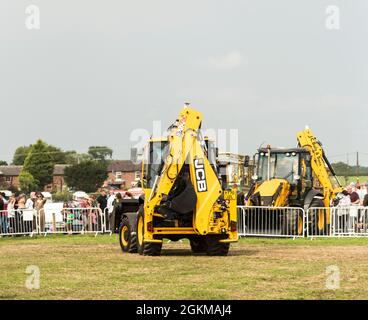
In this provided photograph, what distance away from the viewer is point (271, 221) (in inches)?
1152

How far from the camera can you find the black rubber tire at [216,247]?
21.4m

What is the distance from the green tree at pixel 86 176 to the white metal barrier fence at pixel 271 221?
333ft

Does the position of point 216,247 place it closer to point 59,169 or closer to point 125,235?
point 125,235

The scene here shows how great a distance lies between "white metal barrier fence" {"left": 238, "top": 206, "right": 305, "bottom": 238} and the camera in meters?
29.1

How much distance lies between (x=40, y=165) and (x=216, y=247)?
128 meters

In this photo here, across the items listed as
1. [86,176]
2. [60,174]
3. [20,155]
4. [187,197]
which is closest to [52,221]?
[187,197]

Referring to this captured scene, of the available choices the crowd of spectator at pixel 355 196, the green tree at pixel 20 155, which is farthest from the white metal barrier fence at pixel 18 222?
the green tree at pixel 20 155

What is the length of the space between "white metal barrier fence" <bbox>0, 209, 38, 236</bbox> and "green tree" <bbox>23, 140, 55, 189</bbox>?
109 meters

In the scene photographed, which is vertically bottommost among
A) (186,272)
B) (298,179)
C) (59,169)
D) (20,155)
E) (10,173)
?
(10,173)

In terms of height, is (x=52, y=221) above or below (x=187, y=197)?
below

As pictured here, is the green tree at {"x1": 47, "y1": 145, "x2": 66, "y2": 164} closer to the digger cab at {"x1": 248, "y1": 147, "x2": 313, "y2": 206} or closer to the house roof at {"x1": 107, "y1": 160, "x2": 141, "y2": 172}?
the house roof at {"x1": 107, "y1": 160, "x2": 141, "y2": 172}

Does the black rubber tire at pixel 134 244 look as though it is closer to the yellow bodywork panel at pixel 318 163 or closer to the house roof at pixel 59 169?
the yellow bodywork panel at pixel 318 163
